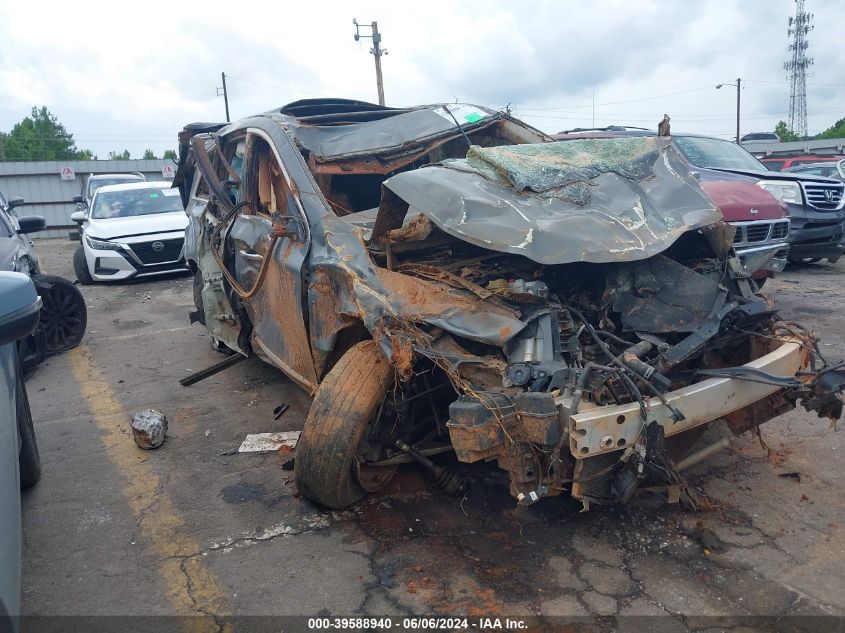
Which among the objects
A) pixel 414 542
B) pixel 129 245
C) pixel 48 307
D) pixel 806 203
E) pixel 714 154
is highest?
pixel 714 154

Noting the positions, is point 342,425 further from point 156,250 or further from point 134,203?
point 134,203

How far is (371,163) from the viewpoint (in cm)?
429

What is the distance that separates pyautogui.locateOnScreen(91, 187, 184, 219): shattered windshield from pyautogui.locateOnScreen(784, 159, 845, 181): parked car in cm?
1099

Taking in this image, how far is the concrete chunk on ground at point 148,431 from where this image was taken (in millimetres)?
4203

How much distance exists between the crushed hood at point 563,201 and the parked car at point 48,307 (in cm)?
466

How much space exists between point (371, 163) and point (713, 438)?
8.50ft

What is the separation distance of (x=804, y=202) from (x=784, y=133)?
4699cm

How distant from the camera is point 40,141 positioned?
5878cm

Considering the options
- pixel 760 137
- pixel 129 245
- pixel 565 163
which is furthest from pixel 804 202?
pixel 760 137

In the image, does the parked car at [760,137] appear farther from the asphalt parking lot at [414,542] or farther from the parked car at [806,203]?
the asphalt parking lot at [414,542]

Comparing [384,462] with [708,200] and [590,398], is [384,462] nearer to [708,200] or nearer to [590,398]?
[590,398]

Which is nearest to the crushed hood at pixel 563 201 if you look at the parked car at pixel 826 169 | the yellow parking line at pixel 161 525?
the yellow parking line at pixel 161 525

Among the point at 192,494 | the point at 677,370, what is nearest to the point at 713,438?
the point at 677,370

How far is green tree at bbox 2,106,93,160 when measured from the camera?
181 ft
